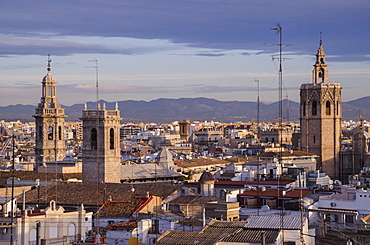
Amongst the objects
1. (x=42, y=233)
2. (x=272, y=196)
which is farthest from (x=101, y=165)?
(x=42, y=233)

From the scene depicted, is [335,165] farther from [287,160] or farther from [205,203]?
→ [205,203]

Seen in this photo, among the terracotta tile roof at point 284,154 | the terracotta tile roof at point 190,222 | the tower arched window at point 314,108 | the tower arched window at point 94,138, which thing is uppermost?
the tower arched window at point 314,108

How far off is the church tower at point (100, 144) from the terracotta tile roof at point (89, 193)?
4209 millimetres

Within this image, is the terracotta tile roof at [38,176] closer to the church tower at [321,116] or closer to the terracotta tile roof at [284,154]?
the terracotta tile roof at [284,154]

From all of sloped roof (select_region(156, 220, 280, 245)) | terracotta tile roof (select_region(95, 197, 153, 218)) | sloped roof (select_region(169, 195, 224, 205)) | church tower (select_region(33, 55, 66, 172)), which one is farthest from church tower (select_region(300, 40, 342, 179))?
sloped roof (select_region(156, 220, 280, 245))

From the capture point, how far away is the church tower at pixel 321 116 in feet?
228

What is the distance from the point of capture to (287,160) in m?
60.8

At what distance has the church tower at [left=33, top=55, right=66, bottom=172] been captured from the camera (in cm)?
A: 5166

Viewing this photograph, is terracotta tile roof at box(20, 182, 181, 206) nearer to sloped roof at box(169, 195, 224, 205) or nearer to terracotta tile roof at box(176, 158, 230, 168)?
sloped roof at box(169, 195, 224, 205)

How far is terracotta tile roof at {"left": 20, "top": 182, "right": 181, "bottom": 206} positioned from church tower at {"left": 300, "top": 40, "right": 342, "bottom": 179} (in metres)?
35.4

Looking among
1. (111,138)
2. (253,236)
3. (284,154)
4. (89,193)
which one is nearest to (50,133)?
(111,138)

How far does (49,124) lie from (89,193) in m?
17.8

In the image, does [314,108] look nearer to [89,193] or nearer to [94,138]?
[94,138]

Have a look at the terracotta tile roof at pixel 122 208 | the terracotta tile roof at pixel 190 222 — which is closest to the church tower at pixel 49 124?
the terracotta tile roof at pixel 122 208
